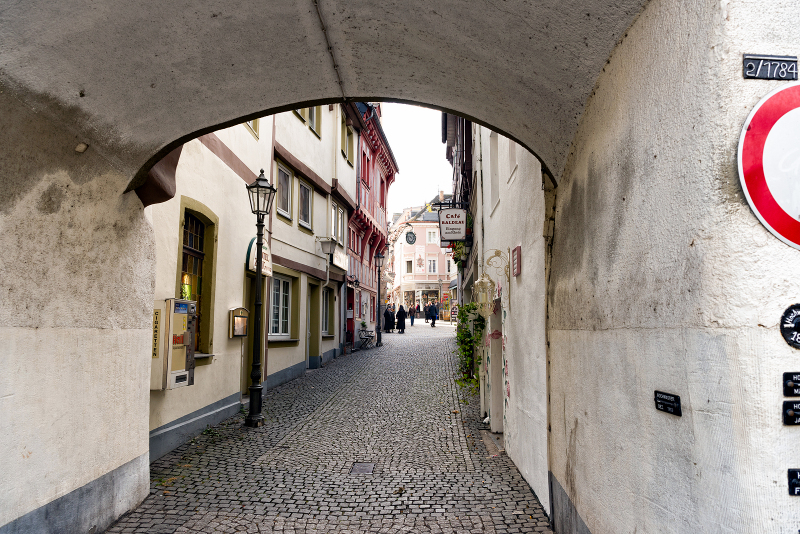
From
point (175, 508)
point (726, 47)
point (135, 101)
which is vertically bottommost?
point (175, 508)

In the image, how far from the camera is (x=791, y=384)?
1848 mm

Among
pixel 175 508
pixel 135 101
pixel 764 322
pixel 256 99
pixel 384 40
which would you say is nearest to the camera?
pixel 764 322

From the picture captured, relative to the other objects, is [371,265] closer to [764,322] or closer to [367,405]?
[367,405]

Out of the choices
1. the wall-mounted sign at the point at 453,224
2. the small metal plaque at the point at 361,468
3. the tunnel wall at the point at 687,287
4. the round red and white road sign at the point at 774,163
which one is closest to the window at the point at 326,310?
the wall-mounted sign at the point at 453,224

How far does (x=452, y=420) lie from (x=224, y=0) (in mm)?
6862

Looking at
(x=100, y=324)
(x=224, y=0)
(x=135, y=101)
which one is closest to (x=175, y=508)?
(x=100, y=324)

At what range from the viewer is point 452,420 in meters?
8.65

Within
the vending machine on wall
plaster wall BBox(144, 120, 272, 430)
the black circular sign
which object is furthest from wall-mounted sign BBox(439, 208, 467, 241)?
the black circular sign

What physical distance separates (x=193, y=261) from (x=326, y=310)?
10.4 m

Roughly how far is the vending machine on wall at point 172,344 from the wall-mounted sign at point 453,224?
23.5 feet

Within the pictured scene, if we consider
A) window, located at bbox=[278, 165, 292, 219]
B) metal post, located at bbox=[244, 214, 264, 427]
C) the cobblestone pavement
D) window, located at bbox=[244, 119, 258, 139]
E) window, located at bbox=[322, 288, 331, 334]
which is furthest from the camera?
window, located at bbox=[322, 288, 331, 334]

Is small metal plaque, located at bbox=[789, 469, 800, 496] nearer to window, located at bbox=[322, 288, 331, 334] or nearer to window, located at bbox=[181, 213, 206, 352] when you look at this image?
window, located at bbox=[181, 213, 206, 352]

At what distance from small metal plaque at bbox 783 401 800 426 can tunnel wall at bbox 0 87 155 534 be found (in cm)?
388

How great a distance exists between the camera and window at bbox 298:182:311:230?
14680 millimetres
